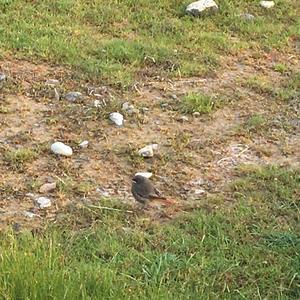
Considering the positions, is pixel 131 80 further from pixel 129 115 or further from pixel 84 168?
pixel 84 168

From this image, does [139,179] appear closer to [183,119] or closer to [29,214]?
[29,214]

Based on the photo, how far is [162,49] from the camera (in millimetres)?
6199

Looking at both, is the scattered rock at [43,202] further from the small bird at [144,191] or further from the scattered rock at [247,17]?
the scattered rock at [247,17]

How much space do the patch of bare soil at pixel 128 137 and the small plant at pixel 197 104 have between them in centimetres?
6

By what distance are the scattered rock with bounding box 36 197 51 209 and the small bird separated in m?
0.47

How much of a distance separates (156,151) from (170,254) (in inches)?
46.9

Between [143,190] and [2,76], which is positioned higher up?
[143,190]

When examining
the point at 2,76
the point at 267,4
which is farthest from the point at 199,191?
the point at 267,4

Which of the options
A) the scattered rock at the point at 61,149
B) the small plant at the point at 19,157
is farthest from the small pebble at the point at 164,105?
the small plant at the point at 19,157

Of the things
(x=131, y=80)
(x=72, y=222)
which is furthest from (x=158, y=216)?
(x=131, y=80)

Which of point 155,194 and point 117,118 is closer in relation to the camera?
point 155,194

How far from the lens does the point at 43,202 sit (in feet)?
13.9

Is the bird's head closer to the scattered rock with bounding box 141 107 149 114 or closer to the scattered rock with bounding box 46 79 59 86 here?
the scattered rock with bounding box 141 107 149 114

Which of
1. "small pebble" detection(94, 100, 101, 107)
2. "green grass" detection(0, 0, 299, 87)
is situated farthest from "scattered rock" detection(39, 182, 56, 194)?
"green grass" detection(0, 0, 299, 87)
